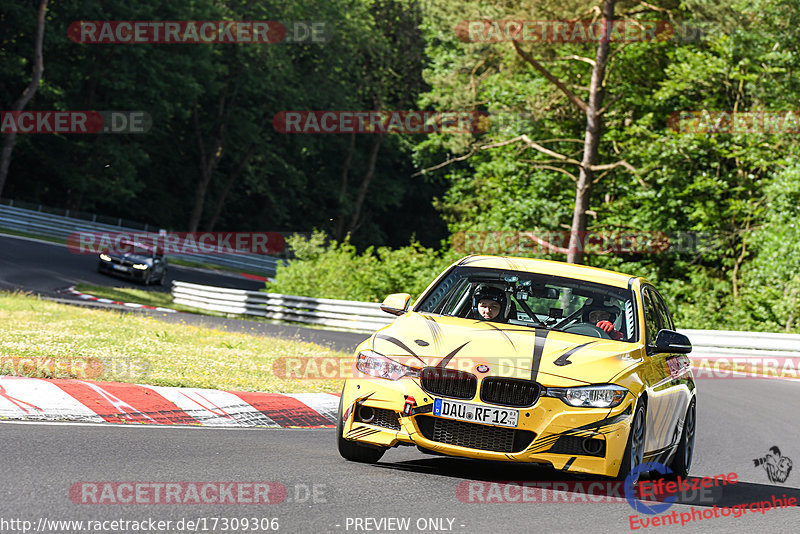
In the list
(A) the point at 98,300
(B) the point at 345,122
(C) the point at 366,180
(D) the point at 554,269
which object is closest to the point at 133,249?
(A) the point at 98,300

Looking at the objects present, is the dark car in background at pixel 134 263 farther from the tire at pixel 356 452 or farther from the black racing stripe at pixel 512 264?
the tire at pixel 356 452

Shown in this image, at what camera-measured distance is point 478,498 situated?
6.80m

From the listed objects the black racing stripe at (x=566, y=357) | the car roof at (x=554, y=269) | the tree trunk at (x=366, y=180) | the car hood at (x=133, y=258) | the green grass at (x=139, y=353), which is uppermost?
the tree trunk at (x=366, y=180)

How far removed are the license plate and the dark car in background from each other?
31.9 meters

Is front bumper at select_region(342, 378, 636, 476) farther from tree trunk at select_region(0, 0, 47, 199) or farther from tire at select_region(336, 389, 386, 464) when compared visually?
tree trunk at select_region(0, 0, 47, 199)

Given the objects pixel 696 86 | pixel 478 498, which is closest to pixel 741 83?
pixel 696 86

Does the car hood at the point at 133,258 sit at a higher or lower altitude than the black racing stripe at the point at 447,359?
lower

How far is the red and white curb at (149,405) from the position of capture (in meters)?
8.88

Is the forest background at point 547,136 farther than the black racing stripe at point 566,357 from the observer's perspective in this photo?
Yes

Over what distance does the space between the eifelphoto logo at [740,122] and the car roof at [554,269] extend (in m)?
24.7

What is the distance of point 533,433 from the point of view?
6797 mm

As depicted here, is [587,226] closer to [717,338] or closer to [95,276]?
[717,338]

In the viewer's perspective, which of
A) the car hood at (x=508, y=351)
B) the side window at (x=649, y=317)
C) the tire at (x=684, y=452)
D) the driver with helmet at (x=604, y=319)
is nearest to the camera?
the car hood at (x=508, y=351)

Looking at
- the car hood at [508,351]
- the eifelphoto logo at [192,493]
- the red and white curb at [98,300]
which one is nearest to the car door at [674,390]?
the car hood at [508,351]
